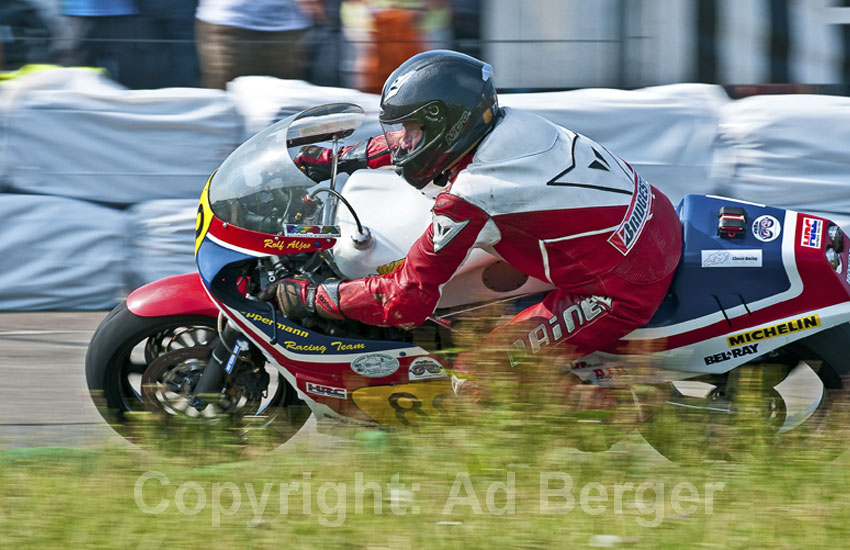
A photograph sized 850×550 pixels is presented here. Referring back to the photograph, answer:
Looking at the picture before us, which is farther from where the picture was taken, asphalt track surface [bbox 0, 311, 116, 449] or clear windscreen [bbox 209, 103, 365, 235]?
asphalt track surface [bbox 0, 311, 116, 449]

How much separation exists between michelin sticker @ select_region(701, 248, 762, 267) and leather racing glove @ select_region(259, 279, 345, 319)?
4.28ft

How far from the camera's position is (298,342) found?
4.02 m

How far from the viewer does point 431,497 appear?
3.19 metres

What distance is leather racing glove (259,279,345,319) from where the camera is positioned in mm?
3877

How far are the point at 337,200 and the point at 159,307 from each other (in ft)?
2.58

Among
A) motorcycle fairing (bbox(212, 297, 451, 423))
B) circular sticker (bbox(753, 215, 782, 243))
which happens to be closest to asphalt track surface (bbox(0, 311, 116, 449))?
motorcycle fairing (bbox(212, 297, 451, 423))

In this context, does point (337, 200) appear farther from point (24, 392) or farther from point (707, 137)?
point (707, 137)

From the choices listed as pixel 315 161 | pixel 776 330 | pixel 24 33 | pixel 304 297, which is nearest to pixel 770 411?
pixel 776 330

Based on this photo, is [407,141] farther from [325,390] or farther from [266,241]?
[325,390]

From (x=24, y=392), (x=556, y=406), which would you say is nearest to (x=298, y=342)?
(x=556, y=406)

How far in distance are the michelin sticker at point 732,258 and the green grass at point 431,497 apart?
2.13 feet

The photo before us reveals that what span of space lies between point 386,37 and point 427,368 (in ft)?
11.1

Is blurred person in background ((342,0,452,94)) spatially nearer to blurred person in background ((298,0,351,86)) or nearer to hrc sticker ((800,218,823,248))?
blurred person in background ((298,0,351,86))

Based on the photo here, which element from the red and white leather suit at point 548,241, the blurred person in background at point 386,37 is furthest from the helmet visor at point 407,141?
the blurred person in background at point 386,37
